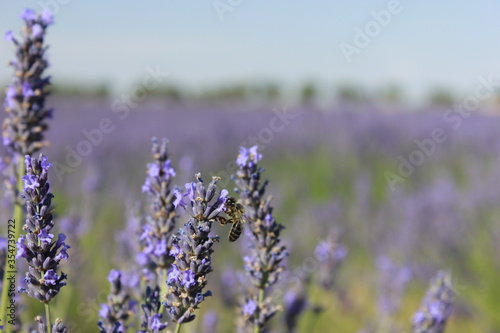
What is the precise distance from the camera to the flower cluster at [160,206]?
1.88 meters

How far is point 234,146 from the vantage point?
13.1m

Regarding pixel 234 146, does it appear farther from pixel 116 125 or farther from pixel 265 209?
pixel 265 209

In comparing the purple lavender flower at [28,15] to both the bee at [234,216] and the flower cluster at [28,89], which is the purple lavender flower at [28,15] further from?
the bee at [234,216]

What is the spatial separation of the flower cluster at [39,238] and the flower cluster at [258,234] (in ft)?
1.76

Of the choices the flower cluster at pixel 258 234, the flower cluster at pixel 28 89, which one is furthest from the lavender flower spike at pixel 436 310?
the flower cluster at pixel 28 89

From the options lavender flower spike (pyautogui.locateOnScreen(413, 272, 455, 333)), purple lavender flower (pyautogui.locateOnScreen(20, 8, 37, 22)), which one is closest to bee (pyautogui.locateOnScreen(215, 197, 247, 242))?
lavender flower spike (pyautogui.locateOnScreen(413, 272, 455, 333))

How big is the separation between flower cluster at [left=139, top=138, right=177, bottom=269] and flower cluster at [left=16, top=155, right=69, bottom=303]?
1.21 feet

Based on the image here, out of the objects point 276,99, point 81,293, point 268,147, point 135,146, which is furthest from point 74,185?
point 276,99

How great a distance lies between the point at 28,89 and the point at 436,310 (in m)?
1.58

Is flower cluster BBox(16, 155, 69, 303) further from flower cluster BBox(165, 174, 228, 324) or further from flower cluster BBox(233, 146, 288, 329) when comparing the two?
flower cluster BBox(233, 146, 288, 329)

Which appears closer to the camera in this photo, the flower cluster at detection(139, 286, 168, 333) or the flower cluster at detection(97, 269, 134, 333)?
the flower cluster at detection(139, 286, 168, 333)

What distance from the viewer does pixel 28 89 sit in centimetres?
218

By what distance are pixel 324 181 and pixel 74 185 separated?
Result: 5.01 m

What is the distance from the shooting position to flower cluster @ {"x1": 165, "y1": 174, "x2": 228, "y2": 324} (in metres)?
1.56
